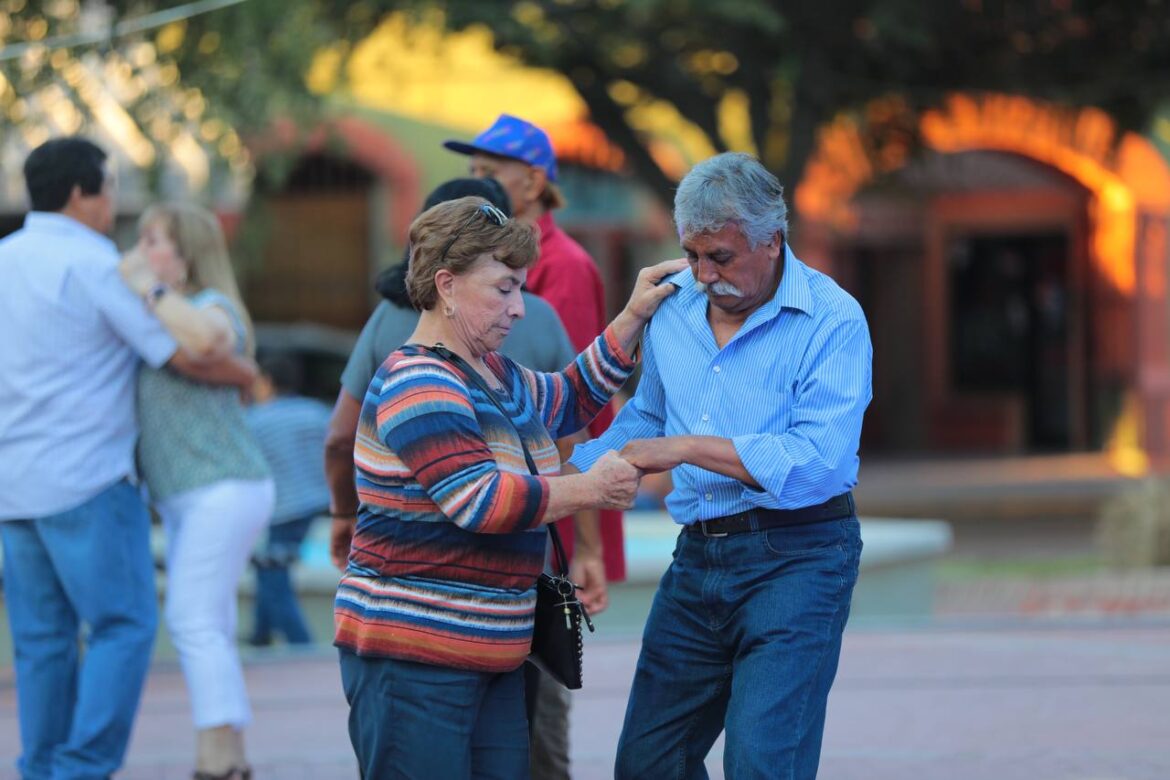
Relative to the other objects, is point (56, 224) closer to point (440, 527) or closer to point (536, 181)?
point (536, 181)

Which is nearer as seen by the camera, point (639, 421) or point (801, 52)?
point (639, 421)

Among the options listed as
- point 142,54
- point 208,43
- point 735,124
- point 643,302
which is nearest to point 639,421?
point 643,302

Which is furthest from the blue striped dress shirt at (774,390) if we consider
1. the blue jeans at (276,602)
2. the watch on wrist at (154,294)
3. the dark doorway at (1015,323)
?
the dark doorway at (1015,323)

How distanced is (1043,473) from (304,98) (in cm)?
1169

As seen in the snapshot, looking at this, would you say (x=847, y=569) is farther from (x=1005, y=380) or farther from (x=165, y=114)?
(x=1005, y=380)

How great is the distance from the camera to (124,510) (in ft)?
17.5

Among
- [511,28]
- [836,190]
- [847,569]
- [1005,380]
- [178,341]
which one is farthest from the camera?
[1005,380]

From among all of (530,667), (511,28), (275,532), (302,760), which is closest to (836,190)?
(511,28)

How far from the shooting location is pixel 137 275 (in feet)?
17.4

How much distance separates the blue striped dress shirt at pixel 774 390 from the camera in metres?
3.85

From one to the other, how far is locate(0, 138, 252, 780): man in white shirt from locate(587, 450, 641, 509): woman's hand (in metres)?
2.00

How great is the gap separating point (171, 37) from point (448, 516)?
8553mm

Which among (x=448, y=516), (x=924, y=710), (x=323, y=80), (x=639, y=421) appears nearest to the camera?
(x=448, y=516)

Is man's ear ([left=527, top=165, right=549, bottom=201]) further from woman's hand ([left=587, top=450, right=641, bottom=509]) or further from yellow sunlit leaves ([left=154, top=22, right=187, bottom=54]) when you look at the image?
yellow sunlit leaves ([left=154, top=22, right=187, bottom=54])
